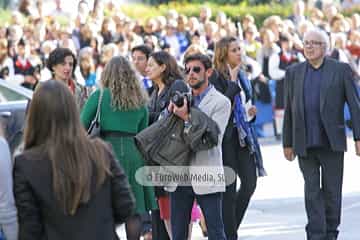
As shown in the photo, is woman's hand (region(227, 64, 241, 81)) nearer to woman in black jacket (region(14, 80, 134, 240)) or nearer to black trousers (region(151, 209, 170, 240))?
black trousers (region(151, 209, 170, 240))

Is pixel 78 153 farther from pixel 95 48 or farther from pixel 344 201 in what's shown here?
pixel 95 48

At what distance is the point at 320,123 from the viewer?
10516mm

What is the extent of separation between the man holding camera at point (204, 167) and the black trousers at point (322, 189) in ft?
5.11

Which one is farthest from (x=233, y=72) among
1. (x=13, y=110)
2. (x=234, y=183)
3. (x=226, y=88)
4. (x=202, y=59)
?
(x=13, y=110)

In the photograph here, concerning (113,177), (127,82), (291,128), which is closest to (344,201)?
(291,128)

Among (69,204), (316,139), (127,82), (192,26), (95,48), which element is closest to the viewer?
(69,204)

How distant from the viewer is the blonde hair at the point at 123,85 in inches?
368

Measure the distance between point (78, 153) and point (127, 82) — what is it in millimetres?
3463

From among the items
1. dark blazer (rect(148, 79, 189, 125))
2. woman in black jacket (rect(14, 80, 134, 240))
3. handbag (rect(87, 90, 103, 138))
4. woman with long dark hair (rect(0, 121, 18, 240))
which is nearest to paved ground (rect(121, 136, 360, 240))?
dark blazer (rect(148, 79, 189, 125))

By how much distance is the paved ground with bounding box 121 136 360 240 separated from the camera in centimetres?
1160

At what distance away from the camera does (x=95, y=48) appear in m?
21.2

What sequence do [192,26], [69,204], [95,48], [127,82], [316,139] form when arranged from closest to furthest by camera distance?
1. [69,204]
2. [127,82]
3. [316,139]
4. [95,48]
5. [192,26]

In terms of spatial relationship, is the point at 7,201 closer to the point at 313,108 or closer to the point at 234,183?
the point at 234,183

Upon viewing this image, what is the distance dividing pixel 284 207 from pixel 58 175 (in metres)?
7.64
